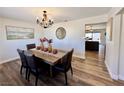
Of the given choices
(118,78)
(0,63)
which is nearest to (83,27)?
(118,78)

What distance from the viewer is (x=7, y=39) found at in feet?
14.0

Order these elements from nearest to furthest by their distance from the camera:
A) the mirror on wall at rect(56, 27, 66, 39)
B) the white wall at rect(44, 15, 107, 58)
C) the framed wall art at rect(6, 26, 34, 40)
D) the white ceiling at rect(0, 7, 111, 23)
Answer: the white ceiling at rect(0, 7, 111, 23)
the framed wall art at rect(6, 26, 34, 40)
the white wall at rect(44, 15, 107, 58)
the mirror on wall at rect(56, 27, 66, 39)

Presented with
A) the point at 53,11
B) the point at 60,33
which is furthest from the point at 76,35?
A: the point at 53,11

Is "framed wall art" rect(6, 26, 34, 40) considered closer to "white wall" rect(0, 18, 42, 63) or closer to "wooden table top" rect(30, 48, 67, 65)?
"white wall" rect(0, 18, 42, 63)

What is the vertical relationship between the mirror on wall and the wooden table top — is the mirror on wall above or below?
above

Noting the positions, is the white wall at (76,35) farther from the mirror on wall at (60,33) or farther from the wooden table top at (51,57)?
the wooden table top at (51,57)

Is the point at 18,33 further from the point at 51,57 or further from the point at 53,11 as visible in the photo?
the point at 51,57

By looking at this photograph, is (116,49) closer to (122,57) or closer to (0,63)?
(122,57)

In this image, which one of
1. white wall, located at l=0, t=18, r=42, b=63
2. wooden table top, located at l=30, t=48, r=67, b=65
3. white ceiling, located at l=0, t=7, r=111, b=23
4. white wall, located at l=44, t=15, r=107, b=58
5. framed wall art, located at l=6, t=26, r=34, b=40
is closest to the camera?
wooden table top, located at l=30, t=48, r=67, b=65

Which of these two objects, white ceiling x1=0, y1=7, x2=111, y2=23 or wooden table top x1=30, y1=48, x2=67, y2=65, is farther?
white ceiling x1=0, y1=7, x2=111, y2=23

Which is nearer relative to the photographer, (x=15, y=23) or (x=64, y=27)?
(x=15, y=23)

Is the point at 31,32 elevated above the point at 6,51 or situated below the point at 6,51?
above

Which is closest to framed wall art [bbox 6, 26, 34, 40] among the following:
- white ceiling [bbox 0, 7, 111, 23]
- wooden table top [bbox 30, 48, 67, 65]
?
white ceiling [bbox 0, 7, 111, 23]
